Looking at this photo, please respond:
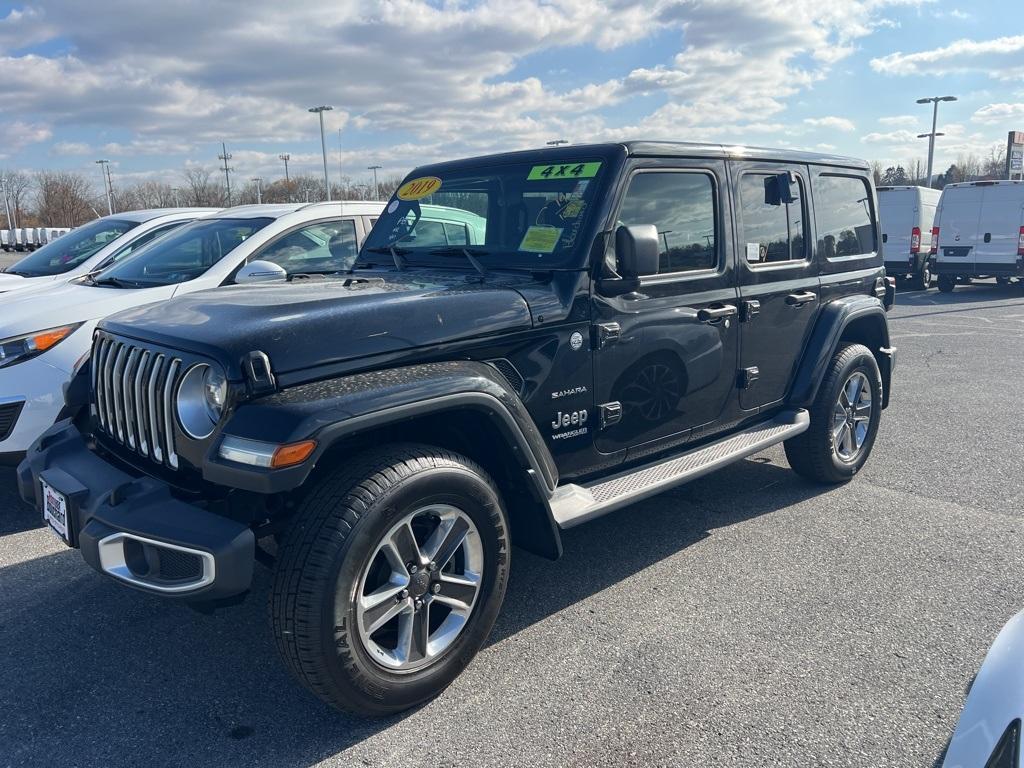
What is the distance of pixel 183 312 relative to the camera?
307cm

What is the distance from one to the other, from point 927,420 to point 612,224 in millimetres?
4518

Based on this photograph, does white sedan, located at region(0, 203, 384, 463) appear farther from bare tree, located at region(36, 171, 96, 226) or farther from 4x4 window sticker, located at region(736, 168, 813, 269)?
bare tree, located at region(36, 171, 96, 226)

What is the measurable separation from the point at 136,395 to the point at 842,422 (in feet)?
13.3

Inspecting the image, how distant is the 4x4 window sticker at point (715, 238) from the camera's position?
11.4 feet

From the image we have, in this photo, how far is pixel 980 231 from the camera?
16719mm

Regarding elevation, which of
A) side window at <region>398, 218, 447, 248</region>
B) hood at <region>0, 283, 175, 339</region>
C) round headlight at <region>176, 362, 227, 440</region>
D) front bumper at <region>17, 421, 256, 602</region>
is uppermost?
side window at <region>398, 218, 447, 248</region>

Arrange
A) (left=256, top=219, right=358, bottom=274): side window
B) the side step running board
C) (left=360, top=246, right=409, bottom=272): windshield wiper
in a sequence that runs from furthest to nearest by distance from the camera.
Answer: (left=256, top=219, right=358, bottom=274): side window, (left=360, top=246, right=409, bottom=272): windshield wiper, the side step running board

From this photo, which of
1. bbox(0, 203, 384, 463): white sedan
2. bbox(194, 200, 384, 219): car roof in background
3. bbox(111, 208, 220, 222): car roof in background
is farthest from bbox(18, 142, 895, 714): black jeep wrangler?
bbox(111, 208, 220, 222): car roof in background

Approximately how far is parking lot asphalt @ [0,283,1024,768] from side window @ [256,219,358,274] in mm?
2458

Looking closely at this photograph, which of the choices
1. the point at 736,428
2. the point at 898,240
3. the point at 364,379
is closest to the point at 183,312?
the point at 364,379

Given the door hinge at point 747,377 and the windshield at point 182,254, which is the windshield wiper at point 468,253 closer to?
the door hinge at point 747,377

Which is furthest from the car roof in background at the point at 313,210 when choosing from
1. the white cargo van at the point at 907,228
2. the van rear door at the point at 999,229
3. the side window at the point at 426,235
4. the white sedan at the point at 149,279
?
the van rear door at the point at 999,229

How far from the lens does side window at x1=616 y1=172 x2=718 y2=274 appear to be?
366 cm

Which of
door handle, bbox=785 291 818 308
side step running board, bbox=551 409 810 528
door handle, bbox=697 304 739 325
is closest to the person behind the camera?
side step running board, bbox=551 409 810 528
